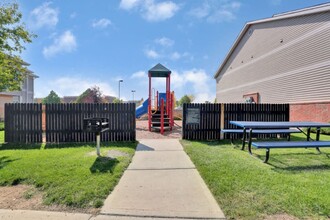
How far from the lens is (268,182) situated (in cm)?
415

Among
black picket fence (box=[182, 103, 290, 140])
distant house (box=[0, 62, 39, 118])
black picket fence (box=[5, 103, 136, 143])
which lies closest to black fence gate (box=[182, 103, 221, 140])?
black picket fence (box=[182, 103, 290, 140])

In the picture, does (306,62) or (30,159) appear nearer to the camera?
(30,159)

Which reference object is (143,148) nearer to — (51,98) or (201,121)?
(201,121)

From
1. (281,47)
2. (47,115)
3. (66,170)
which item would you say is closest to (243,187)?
(66,170)

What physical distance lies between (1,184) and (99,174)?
1813mm

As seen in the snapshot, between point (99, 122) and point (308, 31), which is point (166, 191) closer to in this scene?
point (99, 122)

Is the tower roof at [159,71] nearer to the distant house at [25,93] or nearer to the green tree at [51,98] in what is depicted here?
the distant house at [25,93]

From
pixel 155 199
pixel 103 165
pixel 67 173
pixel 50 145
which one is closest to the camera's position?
pixel 155 199

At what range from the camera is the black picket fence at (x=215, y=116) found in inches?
366

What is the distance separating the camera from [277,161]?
5.75 m

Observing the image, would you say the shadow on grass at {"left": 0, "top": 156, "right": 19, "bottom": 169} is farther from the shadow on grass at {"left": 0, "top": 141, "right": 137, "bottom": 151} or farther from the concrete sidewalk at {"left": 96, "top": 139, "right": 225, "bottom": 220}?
the concrete sidewalk at {"left": 96, "top": 139, "right": 225, "bottom": 220}

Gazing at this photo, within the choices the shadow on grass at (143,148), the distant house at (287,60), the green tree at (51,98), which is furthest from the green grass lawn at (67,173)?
the green tree at (51,98)

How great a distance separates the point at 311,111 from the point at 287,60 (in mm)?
4619

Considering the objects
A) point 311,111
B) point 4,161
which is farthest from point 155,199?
point 311,111
